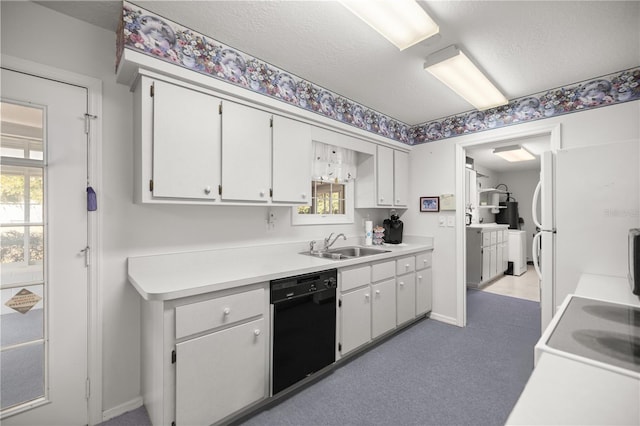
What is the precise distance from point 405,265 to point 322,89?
81.5 inches

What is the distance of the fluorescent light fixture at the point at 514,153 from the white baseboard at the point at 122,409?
5.57 m

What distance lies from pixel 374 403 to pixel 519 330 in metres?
2.28

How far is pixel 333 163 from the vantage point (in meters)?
3.09

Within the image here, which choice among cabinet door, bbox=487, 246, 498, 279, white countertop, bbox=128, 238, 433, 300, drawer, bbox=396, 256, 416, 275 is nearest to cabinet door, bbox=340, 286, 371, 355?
white countertop, bbox=128, 238, 433, 300

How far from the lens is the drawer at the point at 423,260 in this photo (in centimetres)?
327

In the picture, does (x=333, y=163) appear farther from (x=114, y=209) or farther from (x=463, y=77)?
(x=114, y=209)

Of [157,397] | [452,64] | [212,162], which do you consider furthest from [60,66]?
[452,64]

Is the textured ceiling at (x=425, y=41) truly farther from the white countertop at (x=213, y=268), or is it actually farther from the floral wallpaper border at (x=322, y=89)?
the white countertop at (x=213, y=268)

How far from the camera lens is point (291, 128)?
2.38 metres

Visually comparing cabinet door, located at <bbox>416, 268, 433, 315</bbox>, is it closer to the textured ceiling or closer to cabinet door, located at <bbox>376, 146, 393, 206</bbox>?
cabinet door, located at <bbox>376, 146, 393, 206</bbox>

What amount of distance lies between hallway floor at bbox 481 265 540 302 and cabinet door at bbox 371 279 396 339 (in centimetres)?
290

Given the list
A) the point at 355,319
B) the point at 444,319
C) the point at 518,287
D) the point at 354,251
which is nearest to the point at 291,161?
the point at 354,251

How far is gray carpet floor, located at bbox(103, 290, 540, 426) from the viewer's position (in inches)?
70.8

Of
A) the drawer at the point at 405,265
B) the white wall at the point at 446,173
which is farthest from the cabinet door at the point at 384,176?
the drawer at the point at 405,265
